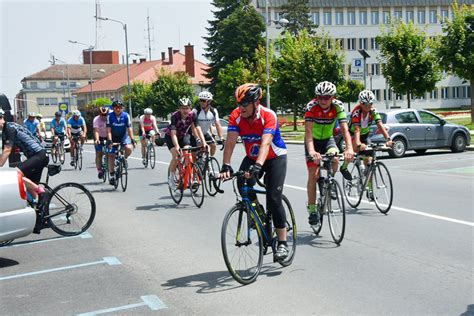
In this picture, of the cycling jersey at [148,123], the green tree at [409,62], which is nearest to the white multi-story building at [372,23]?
the green tree at [409,62]

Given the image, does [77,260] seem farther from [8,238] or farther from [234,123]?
[234,123]

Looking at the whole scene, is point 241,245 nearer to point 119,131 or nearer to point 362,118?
point 362,118

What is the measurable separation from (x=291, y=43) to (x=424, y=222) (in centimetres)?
4432

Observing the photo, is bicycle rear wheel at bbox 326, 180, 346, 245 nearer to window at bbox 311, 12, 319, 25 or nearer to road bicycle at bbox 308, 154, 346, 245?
road bicycle at bbox 308, 154, 346, 245

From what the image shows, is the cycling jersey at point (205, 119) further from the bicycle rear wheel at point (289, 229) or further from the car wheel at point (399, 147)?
the car wheel at point (399, 147)

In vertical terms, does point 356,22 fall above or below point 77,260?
above

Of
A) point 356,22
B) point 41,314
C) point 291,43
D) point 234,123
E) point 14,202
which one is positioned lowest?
point 41,314

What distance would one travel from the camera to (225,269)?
693 cm

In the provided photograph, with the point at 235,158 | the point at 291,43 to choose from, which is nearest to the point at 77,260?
the point at 235,158

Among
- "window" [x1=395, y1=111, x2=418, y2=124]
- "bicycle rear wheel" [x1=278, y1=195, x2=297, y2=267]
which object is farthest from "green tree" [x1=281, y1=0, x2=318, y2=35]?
"bicycle rear wheel" [x1=278, y1=195, x2=297, y2=267]

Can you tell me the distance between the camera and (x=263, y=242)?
262 inches

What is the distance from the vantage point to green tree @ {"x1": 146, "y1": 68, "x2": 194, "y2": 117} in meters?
84.6

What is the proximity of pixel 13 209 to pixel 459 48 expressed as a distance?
102 ft

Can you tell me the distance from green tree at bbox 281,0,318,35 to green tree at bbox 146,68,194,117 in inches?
590
